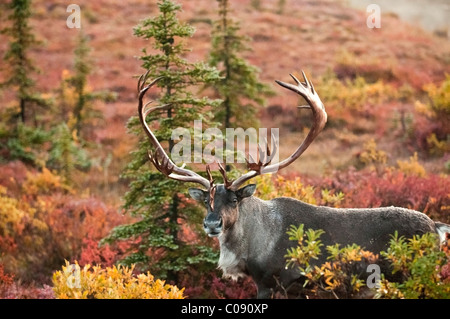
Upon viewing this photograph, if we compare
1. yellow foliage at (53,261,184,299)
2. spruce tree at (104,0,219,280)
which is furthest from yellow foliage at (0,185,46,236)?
yellow foliage at (53,261,184,299)

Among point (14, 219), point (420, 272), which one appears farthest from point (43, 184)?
point (420, 272)

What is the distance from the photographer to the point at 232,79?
12180 mm

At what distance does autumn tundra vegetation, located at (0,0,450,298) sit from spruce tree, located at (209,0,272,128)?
3 cm

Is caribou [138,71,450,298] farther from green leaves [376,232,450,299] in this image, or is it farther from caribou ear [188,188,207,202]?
green leaves [376,232,450,299]

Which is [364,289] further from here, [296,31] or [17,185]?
[296,31]

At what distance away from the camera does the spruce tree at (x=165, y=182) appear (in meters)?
8.31

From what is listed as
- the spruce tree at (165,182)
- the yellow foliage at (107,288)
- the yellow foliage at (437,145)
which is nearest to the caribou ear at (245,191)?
the spruce tree at (165,182)

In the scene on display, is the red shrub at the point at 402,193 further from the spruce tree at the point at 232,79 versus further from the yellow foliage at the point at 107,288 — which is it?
the yellow foliage at the point at 107,288

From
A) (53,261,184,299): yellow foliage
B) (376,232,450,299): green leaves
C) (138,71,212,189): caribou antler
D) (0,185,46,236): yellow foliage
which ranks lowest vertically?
(0,185,46,236): yellow foliage

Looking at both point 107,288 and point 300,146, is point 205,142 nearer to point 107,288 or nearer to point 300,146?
point 300,146

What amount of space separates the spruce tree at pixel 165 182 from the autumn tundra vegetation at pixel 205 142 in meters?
0.02

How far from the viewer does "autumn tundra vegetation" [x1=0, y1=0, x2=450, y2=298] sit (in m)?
6.82
